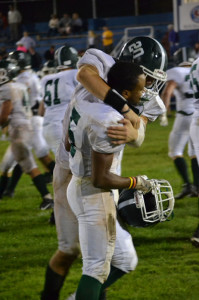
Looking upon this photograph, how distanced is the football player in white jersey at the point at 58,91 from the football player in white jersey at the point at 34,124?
2.12ft

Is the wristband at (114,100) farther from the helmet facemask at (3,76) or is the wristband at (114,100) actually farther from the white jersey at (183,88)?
the white jersey at (183,88)

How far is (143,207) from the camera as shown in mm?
3217

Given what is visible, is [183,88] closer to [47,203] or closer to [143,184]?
[47,203]

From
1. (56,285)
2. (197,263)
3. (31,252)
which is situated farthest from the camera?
(31,252)

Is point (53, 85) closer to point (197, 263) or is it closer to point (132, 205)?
point (197, 263)

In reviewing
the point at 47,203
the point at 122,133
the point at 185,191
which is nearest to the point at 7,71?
the point at 47,203

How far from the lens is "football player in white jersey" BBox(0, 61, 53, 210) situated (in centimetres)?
661

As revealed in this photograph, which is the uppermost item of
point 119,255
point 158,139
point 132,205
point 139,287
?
point 132,205

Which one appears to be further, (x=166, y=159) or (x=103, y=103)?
(x=166, y=159)

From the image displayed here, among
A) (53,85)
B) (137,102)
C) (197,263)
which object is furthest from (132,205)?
(53,85)

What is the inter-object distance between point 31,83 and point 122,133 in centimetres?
558

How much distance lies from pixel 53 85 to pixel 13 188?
1.70 metres

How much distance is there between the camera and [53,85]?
6676mm

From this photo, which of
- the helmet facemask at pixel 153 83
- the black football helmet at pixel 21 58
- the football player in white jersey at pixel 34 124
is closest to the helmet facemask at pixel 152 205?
the helmet facemask at pixel 153 83
